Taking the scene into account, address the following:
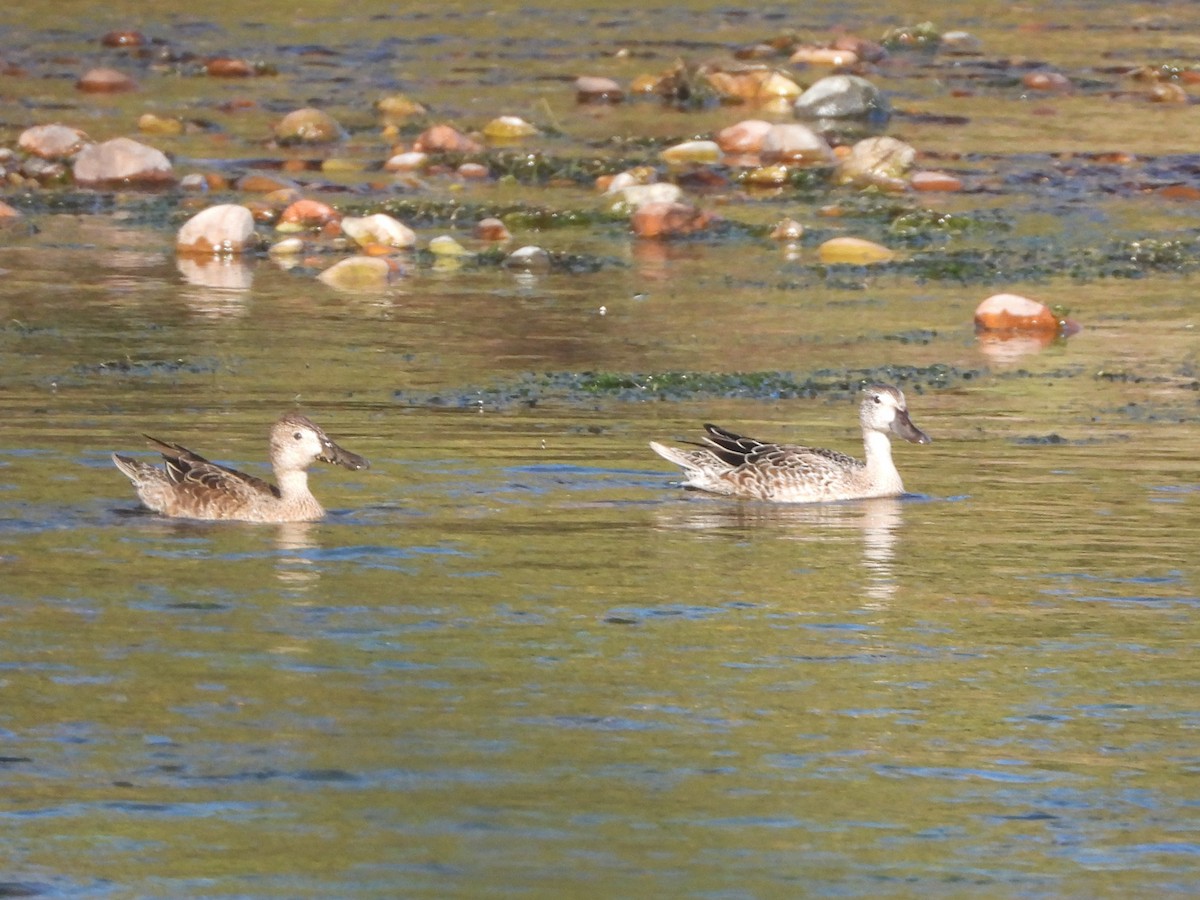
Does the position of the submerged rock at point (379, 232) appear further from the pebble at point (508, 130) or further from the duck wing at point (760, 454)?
the duck wing at point (760, 454)

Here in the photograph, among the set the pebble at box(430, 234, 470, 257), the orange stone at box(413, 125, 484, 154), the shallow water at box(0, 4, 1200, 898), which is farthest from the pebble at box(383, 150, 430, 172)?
the shallow water at box(0, 4, 1200, 898)

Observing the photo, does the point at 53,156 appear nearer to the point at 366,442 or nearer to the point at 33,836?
the point at 366,442

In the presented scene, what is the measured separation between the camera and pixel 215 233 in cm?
2053

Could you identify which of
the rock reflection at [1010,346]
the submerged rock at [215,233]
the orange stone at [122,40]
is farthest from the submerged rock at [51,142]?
the rock reflection at [1010,346]

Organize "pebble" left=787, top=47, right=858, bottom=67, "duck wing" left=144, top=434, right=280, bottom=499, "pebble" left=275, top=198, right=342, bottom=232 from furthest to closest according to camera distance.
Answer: "pebble" left=787, top=47, right=858, bottom=67 → "pebble" left=275, top=198, right=342, bottom=232 → "duck wing" left=144, top=434, right=280, bottom=499

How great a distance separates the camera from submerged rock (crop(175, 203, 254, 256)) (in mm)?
20516

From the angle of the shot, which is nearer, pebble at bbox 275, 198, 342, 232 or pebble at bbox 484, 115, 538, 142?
pebble at bbox 275, 198, 342, 232

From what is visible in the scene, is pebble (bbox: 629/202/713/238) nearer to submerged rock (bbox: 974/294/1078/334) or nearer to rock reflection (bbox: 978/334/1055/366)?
submerged rock (bbox: 974/294/1078/334)

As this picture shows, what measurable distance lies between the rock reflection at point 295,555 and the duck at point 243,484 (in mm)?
134

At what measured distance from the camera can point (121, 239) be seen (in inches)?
832

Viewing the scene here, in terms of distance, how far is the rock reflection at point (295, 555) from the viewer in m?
10.9

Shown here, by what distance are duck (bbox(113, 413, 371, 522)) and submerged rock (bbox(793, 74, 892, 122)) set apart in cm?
1774

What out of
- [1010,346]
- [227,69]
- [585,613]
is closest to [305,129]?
[227,69]

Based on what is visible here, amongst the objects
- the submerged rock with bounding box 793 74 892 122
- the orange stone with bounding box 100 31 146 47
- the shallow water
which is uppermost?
the orange stone with bounding box 100 31 146 47
